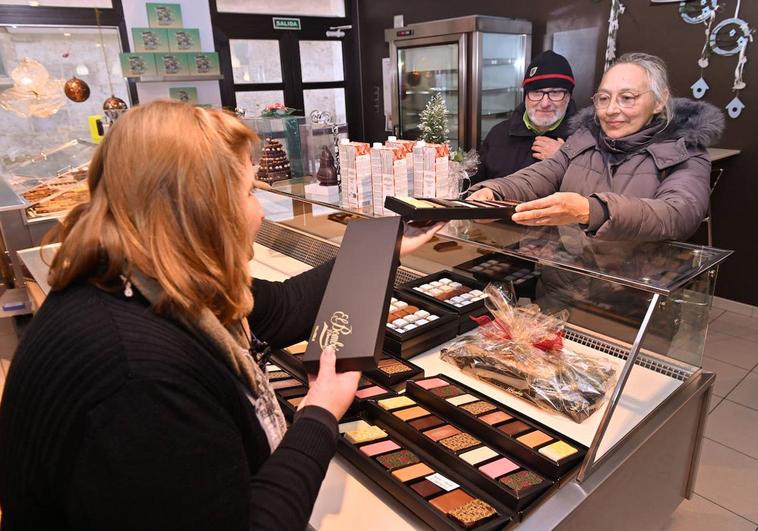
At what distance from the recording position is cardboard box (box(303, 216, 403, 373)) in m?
1.17

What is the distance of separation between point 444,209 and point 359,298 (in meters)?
0.35

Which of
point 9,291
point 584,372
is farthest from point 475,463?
Answer: point 9,291

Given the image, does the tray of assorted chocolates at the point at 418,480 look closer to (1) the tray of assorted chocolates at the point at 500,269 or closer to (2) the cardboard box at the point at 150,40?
(1) the tray of assorted chocolates at the point at 500,269

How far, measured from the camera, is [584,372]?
1405mm

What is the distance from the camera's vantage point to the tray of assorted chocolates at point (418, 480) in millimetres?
1004

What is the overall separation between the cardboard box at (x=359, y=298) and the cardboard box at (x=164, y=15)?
5.51m

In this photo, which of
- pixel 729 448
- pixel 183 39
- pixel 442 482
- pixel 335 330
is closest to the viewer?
pixel 442 482

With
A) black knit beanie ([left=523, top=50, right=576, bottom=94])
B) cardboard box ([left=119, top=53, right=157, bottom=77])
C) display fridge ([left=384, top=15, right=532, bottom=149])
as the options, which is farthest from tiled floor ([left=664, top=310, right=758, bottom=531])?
cardboard box ([left=119, top=53, right=157, bottom=77])

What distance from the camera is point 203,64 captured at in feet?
19.6

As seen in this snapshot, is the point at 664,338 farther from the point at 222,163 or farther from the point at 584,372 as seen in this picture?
the point at 222,163

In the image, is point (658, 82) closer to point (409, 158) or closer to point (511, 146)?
point (409, 158)

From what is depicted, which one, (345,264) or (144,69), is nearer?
(345,264)

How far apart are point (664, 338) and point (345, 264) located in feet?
2.97

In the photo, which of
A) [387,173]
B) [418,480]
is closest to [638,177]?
[387,173]
